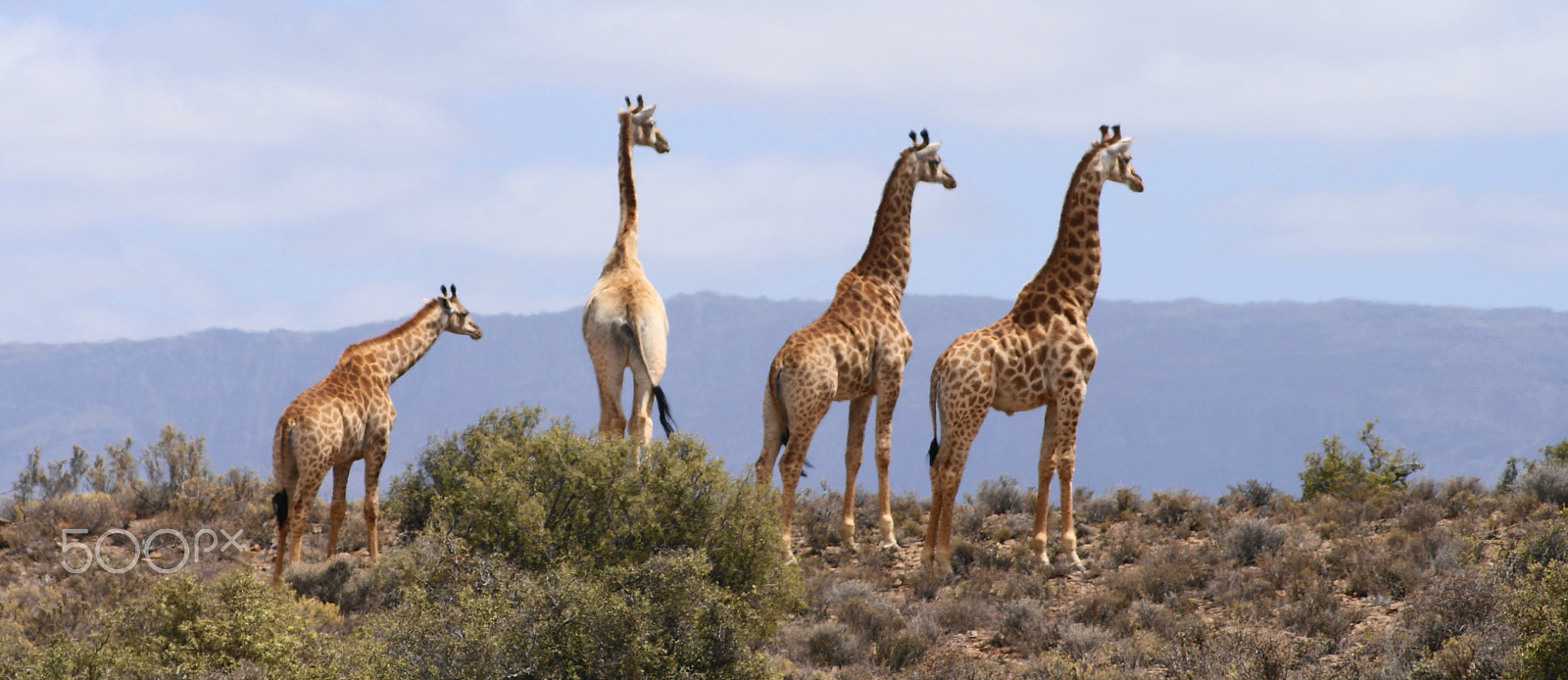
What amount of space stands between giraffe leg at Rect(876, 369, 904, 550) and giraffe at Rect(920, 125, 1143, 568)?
1.65 ft

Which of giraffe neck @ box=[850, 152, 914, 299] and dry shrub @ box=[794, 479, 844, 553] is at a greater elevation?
giraffe neck @ box=[850, 152, 914, 299]

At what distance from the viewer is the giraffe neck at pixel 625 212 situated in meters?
17.6

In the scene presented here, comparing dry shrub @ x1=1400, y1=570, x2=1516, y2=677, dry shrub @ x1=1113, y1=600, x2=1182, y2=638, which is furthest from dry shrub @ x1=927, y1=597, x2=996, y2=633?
dry shrub @ x1=1400, y1=570, x2=1516, y2=677

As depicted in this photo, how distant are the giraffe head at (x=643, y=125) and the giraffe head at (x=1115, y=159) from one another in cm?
548

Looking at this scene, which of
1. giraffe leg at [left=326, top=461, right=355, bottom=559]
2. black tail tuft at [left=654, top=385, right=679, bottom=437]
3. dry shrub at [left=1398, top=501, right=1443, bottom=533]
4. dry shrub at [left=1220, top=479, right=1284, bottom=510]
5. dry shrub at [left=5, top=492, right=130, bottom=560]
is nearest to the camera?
black tail tuft at [left=654, top=385, right=679, bottom=437]

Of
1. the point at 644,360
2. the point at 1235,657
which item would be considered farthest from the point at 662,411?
the point at 1235,657

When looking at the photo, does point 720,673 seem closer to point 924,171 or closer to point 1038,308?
point 1038,308

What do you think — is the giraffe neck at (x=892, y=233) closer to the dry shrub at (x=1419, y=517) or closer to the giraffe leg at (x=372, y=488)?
the giraffe leg at (x=372, y=488)

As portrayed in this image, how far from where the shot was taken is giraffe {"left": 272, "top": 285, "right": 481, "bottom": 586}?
619 inches

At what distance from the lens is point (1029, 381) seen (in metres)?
16.0

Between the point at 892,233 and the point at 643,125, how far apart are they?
355cm

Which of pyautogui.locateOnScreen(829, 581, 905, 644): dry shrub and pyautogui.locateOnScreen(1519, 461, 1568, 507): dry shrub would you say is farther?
pyautogui.locateOnScreen(1519, 461, 1568, 507): dry shrub

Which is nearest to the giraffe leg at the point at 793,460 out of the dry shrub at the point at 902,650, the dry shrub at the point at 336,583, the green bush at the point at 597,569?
the dry shrub at the point at 902,650

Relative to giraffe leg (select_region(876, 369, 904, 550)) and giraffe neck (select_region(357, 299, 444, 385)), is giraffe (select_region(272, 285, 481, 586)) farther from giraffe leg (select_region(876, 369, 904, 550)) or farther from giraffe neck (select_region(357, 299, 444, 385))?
giraffe leg (select_region(876, 369, 904, 550))
